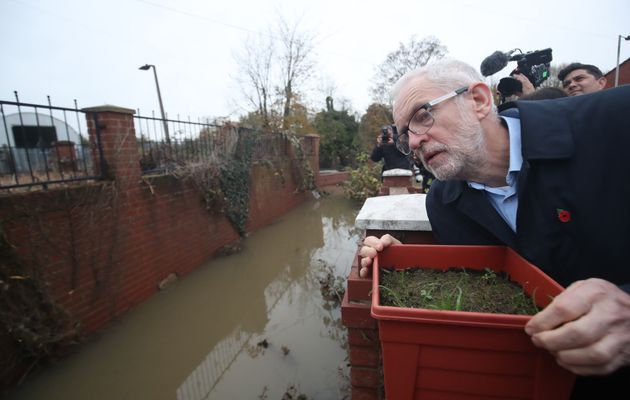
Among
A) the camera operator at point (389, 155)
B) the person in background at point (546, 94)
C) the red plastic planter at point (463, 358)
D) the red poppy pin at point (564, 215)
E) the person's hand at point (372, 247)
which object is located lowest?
the red plastic planter at point (463, 358)

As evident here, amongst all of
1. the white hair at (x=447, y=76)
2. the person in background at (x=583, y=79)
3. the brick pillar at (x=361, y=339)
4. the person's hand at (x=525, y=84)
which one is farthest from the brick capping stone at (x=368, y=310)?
the person in background at (x=583, y=79)

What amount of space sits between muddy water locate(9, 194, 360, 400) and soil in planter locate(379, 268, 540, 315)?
6.77 ft

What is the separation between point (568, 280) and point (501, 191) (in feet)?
1.28

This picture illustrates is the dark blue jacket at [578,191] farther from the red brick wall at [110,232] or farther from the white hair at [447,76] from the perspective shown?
the red brick wall at [110,232]

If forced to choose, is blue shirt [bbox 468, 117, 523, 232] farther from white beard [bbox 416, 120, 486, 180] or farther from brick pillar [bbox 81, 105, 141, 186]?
brick pillar [bbox 81, 105, 141, 186]

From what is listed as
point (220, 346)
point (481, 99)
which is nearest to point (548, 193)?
point (481, 99)

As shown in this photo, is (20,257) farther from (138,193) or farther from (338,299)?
(338,299)

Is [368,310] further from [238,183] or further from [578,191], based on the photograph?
[238,183]

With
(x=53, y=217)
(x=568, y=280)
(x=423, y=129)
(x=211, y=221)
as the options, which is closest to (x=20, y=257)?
(x=53, y=217)

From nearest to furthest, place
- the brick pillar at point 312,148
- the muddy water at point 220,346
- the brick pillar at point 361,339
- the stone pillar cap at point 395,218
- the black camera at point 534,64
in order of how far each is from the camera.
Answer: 1. the brick pillar at point 361,339
2. the stone pillar cap at point 395,218
3. the muddy water at point 220,346
4. the black camera at point 534,64
5. the brick pillar at point 312,148

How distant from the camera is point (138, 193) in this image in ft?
13.7

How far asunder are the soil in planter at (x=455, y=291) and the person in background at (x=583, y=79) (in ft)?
10.8

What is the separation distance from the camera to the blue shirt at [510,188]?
121cm

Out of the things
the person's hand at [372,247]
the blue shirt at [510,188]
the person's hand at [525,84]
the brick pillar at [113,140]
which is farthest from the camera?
the brick pillar at [113,140]
